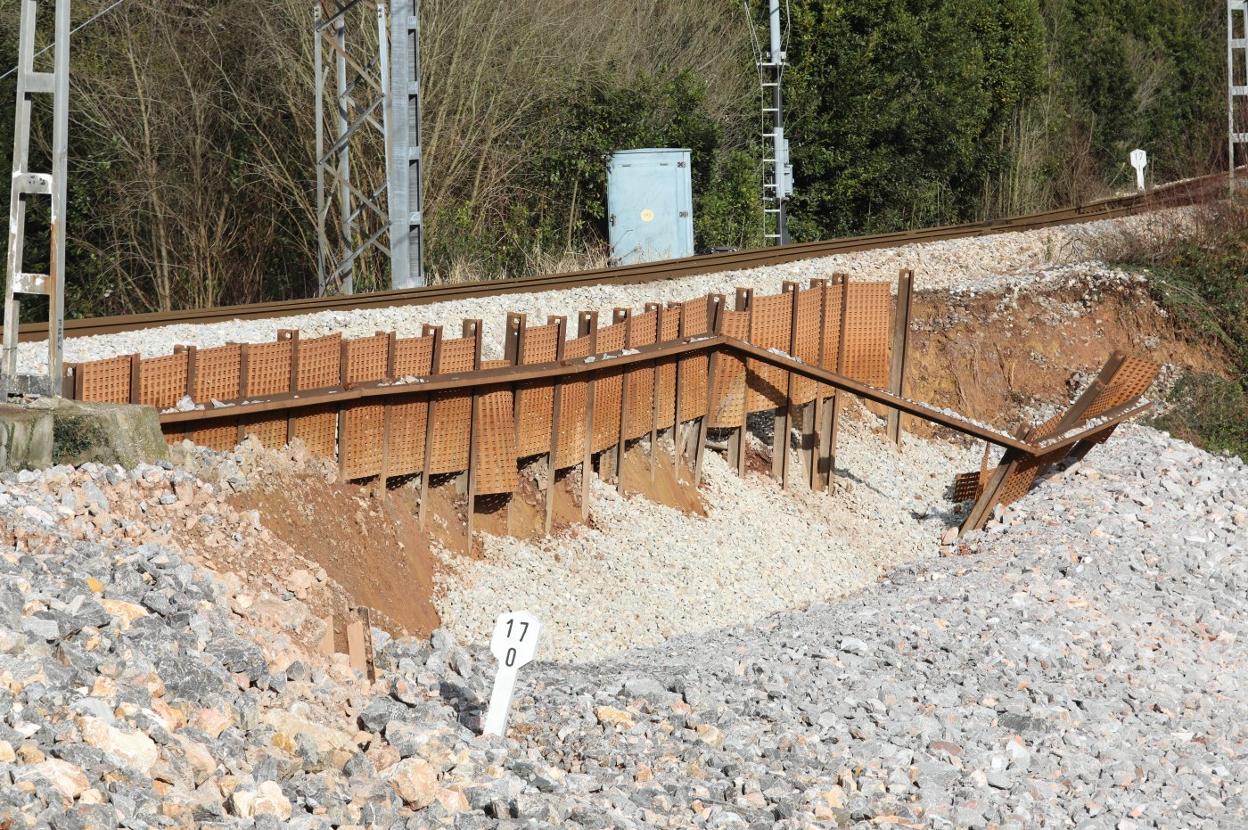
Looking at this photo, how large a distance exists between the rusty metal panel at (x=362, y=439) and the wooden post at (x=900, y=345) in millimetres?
6765

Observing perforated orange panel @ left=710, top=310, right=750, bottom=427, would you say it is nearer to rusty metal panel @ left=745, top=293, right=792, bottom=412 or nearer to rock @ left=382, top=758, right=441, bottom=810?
rusty metal panel @ left=745, top=293, right=792, bottom=412

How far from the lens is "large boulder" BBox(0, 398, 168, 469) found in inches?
294

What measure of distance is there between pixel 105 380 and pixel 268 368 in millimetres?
1063

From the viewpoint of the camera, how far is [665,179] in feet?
81.9

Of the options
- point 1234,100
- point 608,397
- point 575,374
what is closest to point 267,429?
point 575,374

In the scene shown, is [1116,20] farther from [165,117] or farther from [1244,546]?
[1244,546]

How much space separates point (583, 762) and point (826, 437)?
7527 mm

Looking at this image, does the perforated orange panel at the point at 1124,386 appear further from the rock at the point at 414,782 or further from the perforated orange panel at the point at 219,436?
the rock at the point at 414,782

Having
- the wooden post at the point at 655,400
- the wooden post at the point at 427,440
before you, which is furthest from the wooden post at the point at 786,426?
the wooden post at the point at 427,440

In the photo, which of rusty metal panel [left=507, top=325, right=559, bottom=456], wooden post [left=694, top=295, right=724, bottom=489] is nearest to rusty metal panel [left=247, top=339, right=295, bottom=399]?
rusty metal panel [left=507, top=325, right=559, bottom=456]

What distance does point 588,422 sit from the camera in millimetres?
11367

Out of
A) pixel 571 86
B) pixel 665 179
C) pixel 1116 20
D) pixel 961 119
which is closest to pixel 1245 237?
pixel 665 179

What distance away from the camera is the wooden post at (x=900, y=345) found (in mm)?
15086

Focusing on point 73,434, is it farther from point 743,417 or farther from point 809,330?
point 809,330
